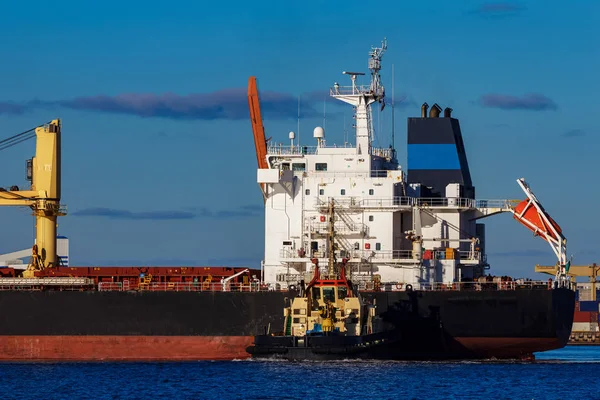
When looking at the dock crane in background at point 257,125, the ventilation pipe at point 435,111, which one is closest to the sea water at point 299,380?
the dock crane in background at point 257,125

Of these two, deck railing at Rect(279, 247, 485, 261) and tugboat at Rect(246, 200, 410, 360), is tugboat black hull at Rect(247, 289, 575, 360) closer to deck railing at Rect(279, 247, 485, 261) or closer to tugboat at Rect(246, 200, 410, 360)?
tugboat at Rect(246, 200, 410, 360)

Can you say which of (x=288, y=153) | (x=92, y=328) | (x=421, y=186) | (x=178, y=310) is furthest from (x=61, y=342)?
(x=421, y=186)

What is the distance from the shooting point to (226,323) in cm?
5522

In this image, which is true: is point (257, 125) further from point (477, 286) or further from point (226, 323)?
Answer: point (477, 286)

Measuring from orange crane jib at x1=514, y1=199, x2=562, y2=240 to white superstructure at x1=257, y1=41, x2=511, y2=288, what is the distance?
1074 millimetres

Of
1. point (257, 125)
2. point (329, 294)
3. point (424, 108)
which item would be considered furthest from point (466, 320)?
point (257, 125)

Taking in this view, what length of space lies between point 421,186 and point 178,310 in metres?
11.7

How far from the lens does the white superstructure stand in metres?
55.8

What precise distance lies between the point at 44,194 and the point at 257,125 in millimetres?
9657

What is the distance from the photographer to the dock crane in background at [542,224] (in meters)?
55.9

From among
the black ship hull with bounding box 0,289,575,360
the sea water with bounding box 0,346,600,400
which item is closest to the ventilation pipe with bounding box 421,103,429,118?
the black ship hull with bounding box 0,289,575,360

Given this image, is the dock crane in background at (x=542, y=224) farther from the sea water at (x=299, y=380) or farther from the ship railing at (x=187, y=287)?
the ship railing at (x=187, y=287)

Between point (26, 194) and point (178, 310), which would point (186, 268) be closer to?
point (178, 310)

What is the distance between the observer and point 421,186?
2306 inches
